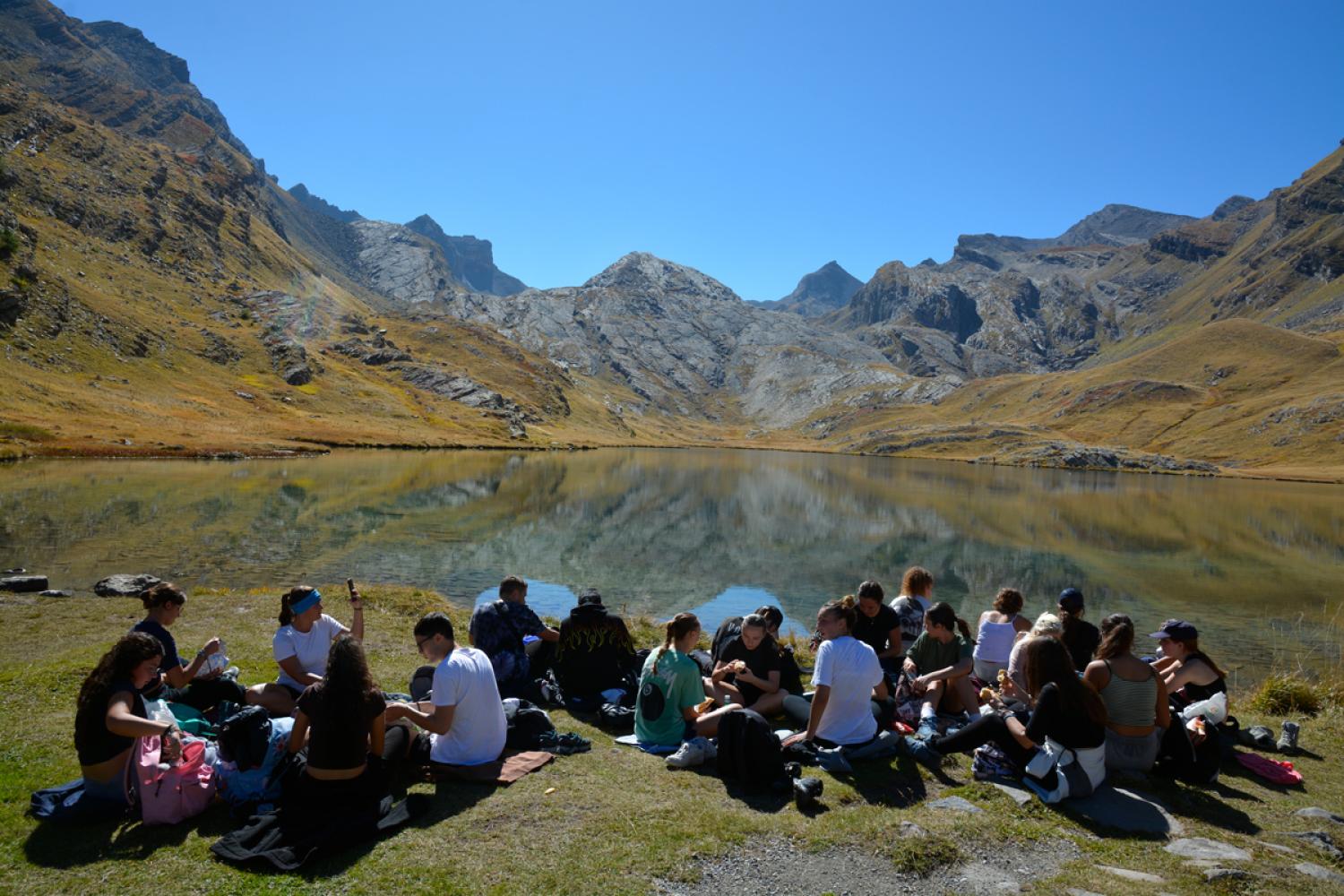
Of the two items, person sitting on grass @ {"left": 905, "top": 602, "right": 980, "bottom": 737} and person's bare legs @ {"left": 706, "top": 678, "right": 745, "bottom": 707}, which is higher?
person sitting on grass @ {"left": 905, "top": 602, "right": 980, "bottom": 737}

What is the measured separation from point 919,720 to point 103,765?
11.4m

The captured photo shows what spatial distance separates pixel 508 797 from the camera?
882 cm

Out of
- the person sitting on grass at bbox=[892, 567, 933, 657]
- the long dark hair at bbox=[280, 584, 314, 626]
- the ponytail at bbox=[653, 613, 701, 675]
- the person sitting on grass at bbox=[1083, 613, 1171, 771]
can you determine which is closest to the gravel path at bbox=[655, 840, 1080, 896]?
the person sitting on grass at bbox=[1083, 613, 1171, 771]

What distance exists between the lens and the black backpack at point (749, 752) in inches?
374

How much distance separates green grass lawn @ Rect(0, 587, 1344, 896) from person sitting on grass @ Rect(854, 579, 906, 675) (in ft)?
12.7

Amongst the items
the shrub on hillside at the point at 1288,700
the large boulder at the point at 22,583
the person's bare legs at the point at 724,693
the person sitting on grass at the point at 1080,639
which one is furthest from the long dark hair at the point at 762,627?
the large boulder at the point at 22,583

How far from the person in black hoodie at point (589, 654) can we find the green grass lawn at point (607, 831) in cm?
105

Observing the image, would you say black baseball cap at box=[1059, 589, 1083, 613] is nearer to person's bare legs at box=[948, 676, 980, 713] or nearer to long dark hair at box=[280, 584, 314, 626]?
person's bare legs at box=[948, 676, 980, 713]

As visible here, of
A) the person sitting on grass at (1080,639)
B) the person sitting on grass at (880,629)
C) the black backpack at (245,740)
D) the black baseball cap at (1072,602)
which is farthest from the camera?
the person sitting on grass at (880,629)

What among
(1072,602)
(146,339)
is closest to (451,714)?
(1072,602)

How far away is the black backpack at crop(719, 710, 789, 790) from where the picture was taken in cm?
950

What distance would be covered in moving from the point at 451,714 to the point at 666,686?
337cm

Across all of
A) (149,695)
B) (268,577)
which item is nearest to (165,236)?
(268,577)

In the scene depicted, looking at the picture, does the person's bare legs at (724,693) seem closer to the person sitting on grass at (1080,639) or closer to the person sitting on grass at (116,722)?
the person sitting on grass at (1080,639)
